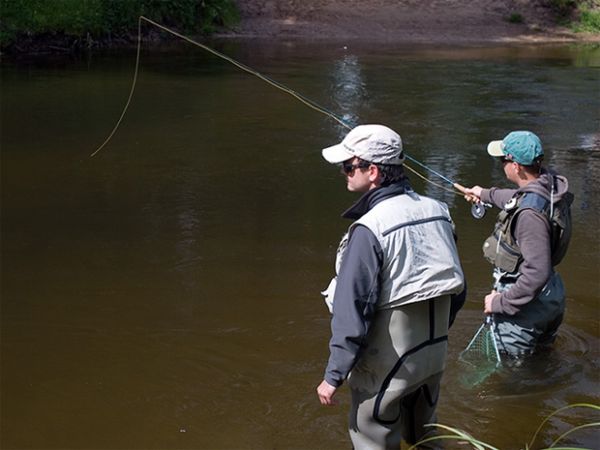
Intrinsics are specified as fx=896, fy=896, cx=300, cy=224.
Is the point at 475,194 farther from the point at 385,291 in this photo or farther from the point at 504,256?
the point at 385,291

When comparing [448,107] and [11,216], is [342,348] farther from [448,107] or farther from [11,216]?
[448,107]

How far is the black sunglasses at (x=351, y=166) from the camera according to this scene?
12.0 feet

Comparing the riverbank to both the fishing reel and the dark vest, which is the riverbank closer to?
the fishing reel

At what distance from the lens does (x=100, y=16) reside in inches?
868

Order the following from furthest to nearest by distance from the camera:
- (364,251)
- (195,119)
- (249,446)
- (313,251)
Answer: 1. (195,119)
2. (313,251)
3. (249,446)
4. (364,251)

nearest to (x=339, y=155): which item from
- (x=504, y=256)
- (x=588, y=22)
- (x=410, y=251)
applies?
(x=410, y=251)

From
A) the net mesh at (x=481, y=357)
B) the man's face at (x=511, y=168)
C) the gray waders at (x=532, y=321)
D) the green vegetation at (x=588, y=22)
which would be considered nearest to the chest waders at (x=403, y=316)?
the man's face at (x=511, y=168)

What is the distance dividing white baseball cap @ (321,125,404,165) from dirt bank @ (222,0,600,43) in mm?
22450

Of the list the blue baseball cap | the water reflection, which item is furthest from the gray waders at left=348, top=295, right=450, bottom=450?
the water reflection

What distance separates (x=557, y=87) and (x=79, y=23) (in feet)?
36.7

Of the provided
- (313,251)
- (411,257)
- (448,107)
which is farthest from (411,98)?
(411,257)

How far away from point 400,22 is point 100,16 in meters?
9.74

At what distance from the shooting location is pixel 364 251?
3.53 metres

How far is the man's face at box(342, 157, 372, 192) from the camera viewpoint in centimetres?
367
